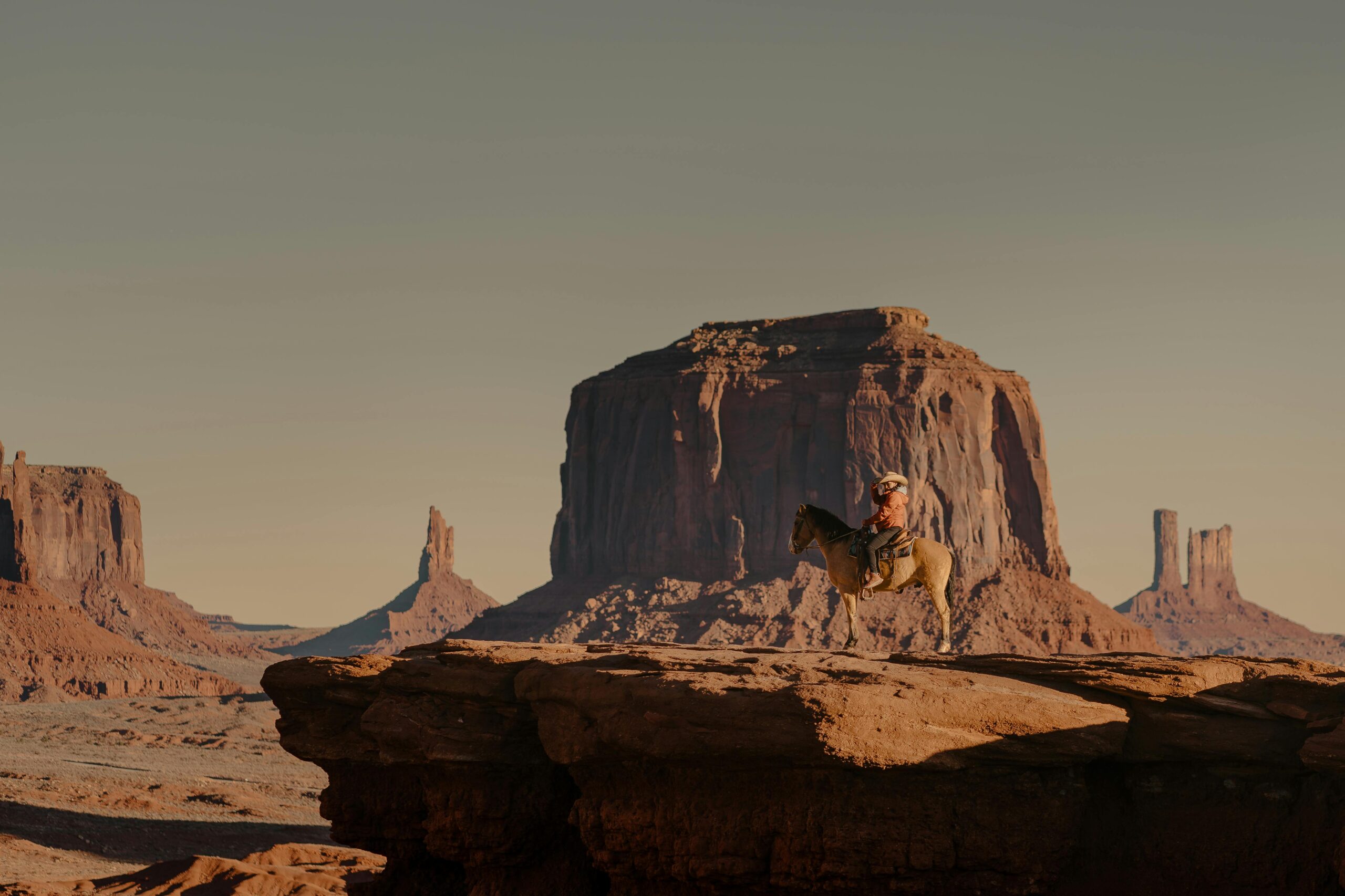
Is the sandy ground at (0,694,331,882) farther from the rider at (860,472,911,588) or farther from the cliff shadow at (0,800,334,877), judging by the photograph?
the rider at (860,472,911,588)

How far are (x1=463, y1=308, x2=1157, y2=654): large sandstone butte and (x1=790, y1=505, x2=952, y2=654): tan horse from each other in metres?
71.0

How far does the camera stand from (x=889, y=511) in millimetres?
30109

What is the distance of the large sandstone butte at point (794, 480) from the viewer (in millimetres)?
106438

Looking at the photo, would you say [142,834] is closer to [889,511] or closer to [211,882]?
[211,882]

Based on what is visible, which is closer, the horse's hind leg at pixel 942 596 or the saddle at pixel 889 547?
the saddle at pixel 889 547

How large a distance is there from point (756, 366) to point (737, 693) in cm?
9408

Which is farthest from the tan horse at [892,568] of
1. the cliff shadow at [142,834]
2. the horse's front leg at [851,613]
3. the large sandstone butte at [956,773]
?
the cliff shadow at [142,834]

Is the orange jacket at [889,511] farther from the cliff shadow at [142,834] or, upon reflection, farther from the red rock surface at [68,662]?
the red rock surface at [68,662]

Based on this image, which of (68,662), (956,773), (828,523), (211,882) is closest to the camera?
(956,773)

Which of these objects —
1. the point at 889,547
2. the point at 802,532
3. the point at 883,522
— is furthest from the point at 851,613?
the point at 802,532

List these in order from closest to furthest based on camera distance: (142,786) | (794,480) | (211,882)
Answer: (211,882) < (142,786) < (794,480)

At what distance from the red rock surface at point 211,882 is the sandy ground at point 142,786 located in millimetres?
4184

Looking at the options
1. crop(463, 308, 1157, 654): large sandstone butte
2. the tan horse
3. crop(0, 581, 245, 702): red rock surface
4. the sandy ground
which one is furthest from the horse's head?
crop(0, 581, 245, 702): red rock surface

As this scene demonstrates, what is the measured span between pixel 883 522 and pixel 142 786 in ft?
191
